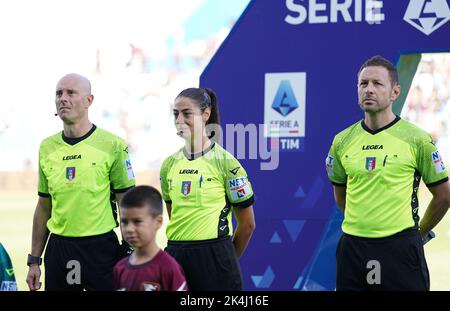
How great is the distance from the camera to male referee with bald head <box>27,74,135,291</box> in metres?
4.59

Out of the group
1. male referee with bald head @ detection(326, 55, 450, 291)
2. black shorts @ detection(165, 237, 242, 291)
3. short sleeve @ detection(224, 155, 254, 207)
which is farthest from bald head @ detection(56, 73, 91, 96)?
male referee with bald head @ detection(326, 55, 450, 291)

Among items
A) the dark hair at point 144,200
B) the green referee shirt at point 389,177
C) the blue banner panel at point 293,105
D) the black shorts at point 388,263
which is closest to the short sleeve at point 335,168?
the green referee shirt at point 389,177

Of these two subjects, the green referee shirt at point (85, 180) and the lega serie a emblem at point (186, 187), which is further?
the green referee shirt at point (85, 180)

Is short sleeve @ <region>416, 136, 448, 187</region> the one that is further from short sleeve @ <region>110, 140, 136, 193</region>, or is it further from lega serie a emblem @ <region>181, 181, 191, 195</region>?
short sleeve @ <region>110, 140, 136, 193</region>

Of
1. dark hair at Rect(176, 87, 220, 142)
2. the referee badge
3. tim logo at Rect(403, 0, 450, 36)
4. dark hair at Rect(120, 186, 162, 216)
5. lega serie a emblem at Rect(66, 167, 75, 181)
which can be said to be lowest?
dark hair at Rect(120, 186, 162, 216)

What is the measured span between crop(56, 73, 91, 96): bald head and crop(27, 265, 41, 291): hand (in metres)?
1.07

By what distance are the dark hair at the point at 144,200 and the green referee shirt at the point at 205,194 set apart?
1.50 feet

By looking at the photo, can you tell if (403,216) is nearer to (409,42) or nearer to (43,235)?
(409,42)

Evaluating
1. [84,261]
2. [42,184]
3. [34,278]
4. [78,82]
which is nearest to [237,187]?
[84,261]

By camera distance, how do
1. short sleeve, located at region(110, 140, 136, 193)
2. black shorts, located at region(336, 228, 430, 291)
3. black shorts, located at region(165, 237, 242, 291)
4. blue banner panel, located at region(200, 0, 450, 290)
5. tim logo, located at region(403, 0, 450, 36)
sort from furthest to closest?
blue banner panel, located at region(200, 0, 450, 290) → tim logo, located at region(403, 0, 450, 36) → short sleeve, located at region(110, 140, 136, 193) → black shorts, located at region(336, 228, 430, 291) → black shorts, located at region(165, 237, 242, 291)

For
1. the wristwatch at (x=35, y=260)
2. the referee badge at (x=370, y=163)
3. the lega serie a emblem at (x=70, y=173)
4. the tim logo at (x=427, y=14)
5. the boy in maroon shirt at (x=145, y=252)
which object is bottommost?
the wristwatch at (x=35, y=260)

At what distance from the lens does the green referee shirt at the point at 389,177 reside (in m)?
4.34

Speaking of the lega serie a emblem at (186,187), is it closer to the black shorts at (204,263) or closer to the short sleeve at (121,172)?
the black shorts at (204,263)
